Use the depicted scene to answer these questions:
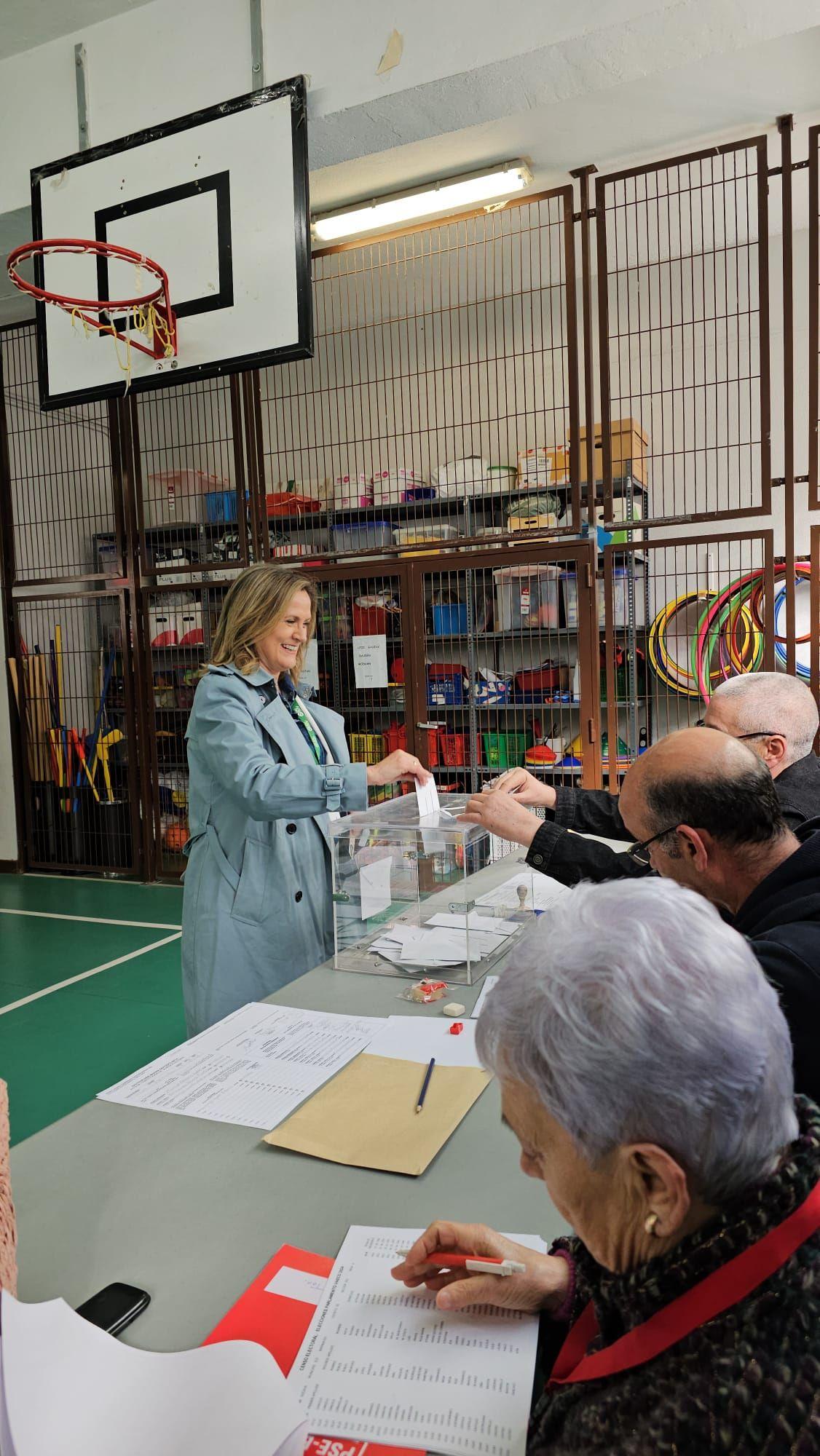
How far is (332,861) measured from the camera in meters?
2.26

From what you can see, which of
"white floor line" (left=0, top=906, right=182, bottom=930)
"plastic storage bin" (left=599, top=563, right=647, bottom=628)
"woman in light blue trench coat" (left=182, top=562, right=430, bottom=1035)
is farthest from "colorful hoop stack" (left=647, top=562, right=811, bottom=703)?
"white floor line" (left=0, top=906, right=182, bottom=930)

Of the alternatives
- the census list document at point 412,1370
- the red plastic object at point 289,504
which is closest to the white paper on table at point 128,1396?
the census list document at point 412,1370

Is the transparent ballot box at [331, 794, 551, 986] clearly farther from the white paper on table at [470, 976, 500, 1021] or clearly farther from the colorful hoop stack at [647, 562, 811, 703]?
the colorful hoop stack at [647, 562, 811, 703]

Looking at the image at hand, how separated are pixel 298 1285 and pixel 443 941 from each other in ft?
3.90

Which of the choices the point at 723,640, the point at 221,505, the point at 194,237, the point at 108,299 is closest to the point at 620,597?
the point at 723,640

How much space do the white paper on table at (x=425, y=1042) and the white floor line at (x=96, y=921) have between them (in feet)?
12.7

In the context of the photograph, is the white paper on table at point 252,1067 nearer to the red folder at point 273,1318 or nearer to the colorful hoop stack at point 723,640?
the red folder at point 273,1318

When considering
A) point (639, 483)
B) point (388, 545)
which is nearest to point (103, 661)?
point (388, 545)

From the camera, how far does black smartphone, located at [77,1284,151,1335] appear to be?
1.00 m

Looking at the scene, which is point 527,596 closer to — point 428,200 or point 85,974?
point 428,200

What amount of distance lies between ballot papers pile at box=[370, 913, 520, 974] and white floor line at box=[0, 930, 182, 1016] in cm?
210

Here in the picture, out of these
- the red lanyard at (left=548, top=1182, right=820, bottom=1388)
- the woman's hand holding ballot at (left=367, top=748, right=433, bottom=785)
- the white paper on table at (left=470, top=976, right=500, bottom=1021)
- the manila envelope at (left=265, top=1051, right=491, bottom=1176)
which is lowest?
the white paper on table at (left=470, top=976, right=500, bottom=1021)

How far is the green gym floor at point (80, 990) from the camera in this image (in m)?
3.46

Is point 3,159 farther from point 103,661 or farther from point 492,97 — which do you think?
point 103,661
